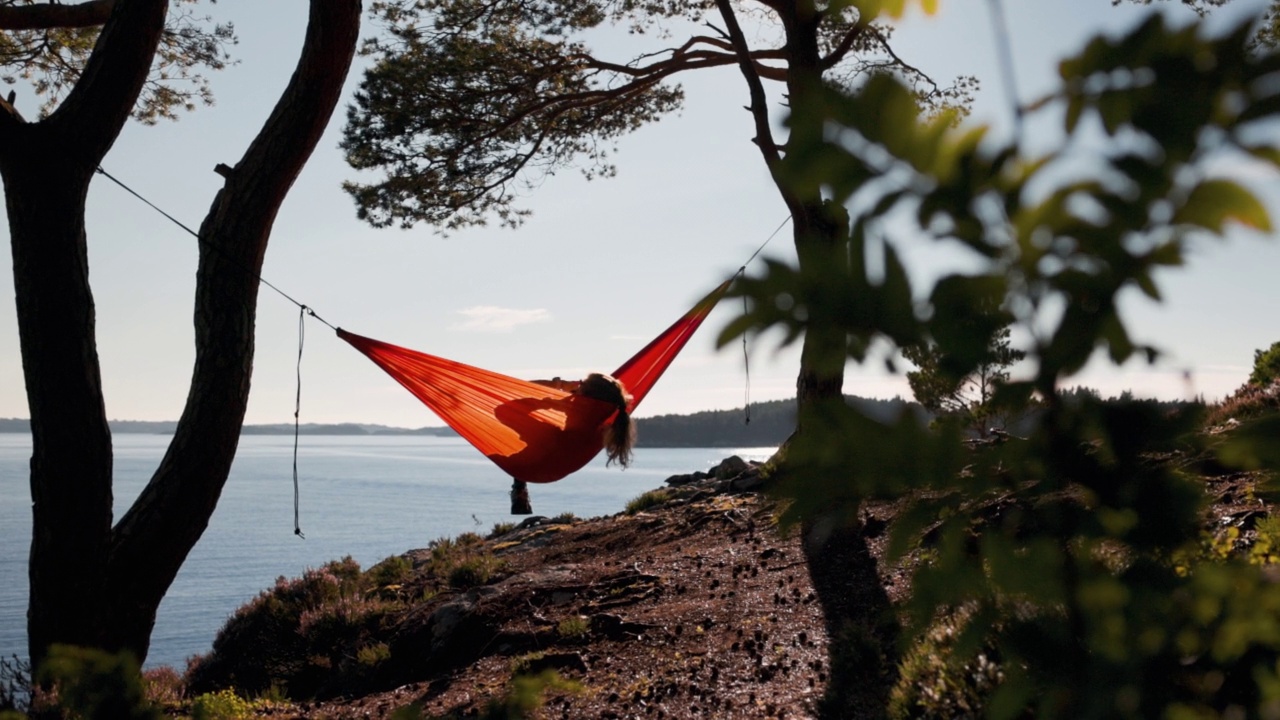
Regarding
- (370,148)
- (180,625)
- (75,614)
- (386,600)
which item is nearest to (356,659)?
(386,600)

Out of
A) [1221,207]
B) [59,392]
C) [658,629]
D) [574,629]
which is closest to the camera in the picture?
[1221,207]

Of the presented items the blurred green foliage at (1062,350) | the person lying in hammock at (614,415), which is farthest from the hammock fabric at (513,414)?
the blurred green foliage at (1062,350)

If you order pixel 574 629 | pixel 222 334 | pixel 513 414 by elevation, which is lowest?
pixel 574 629

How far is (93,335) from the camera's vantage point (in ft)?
9.57

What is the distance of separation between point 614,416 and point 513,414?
460mm

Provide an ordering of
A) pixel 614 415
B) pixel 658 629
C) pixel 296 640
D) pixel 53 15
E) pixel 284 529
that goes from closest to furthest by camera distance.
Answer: pixel 53 15 → pixel 658 629 → pixel 614 415 → pixel 296 640 → pixel 284 529

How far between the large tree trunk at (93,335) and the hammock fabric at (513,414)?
97cm

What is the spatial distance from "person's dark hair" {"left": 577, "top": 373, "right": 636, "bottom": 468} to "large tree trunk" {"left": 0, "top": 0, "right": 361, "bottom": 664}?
4.95ft

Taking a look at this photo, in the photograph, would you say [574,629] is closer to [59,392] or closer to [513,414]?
[513,414]

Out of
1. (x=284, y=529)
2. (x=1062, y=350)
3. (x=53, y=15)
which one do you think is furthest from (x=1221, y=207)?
(x=284, y=529)

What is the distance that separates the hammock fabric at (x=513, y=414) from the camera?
159 inches

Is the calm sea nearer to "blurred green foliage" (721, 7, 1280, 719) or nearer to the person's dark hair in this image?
the person's dark hair

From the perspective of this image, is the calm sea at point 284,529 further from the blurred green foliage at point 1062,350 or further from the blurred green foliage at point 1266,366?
the blurred green foliage at point 1062,350

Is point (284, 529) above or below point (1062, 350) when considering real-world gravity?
below
